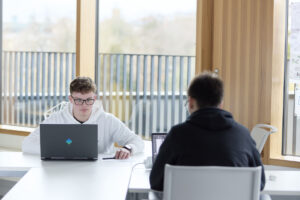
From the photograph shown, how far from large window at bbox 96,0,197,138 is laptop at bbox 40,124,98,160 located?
1920 mm

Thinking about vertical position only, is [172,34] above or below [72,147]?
above

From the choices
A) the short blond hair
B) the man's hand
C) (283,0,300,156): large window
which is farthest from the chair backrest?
(283,0,300,156): large window

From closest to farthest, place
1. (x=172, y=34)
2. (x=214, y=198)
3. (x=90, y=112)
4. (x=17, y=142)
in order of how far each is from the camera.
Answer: (x=214, y=198) < (x=90, y=112) < (x=17, y=142) < (x=172, y=34)

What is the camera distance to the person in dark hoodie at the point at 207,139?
1.91m

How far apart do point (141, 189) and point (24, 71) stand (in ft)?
10.9

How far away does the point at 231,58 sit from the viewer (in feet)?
12.9

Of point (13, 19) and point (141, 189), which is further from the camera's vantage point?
point (13, 19)

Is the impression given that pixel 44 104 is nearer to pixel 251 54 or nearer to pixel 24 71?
pixel 24 71

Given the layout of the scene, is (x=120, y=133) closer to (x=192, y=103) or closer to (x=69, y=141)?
(x=69, y=141)

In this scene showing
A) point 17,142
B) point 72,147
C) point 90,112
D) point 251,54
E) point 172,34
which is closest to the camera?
point 72,147

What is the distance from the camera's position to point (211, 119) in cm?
193

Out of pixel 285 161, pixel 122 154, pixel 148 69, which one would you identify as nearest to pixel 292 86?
pixel 285 161

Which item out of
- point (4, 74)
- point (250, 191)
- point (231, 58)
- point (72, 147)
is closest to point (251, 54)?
point (231, 58)

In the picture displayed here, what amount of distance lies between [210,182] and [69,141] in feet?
4.04
